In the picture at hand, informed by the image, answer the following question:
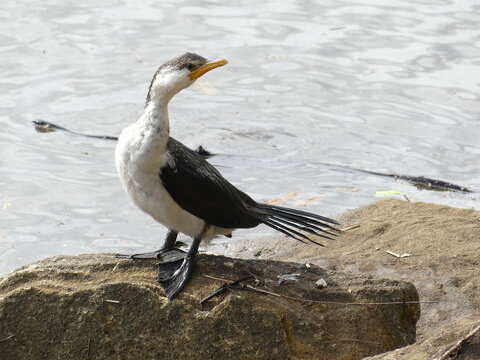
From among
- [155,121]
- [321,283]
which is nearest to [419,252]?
[321,283]

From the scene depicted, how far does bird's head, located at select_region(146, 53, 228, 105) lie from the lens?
448 cm

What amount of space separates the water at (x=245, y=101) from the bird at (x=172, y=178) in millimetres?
2122

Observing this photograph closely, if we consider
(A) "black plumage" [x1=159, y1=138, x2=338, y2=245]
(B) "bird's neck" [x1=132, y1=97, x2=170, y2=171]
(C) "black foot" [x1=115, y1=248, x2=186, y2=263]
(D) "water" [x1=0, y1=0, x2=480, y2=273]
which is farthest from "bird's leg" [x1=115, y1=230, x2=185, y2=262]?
(D) "water" [x1=0, y1=0, x2=480, y2=273]

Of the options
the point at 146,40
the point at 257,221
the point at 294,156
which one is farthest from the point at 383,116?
the point at 257,221

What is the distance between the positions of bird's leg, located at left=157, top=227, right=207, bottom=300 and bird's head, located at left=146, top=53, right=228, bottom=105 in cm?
84

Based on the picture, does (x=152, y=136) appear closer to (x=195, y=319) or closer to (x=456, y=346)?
(x=195, y=319)

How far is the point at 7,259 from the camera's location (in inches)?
259

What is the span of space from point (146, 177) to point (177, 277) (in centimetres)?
53

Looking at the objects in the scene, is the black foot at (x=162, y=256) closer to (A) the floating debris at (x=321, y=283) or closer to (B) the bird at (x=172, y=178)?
(B) the bird at (x=172, y=178)

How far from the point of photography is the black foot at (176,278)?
443cm

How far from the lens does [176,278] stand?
177 inches

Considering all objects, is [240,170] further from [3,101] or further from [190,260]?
Result: [190,260]

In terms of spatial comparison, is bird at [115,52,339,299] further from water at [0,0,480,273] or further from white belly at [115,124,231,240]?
water at [0,0,480,273]

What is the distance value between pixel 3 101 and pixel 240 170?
291 centimetres
